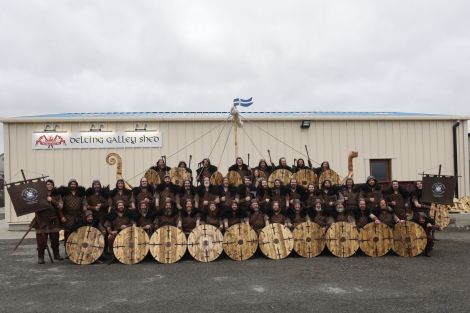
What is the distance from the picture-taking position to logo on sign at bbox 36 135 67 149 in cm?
1617

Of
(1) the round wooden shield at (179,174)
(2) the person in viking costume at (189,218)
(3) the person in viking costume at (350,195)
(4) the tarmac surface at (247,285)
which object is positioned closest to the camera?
(4) the tarmac surface at (247,285)

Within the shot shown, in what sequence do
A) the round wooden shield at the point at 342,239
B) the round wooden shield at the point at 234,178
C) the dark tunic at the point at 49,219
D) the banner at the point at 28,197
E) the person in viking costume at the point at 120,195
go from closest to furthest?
the banner at the point at 28,197
the round wooden shield at the point at 342,239
the dark tunic at the point at 49,219
the person in viking costume at the point at 120,195
the round wooden shield at the point at 234,178

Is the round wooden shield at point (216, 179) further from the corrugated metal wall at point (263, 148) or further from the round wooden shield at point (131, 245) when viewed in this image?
the corrugated metal wall at point (263, 148)

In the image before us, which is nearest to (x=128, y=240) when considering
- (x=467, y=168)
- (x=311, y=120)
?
(x=311, y=120)

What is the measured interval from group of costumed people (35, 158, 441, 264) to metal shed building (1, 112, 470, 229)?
15.3 ft

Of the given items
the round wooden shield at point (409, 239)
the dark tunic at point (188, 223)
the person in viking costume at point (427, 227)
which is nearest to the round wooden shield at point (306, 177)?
the round wooden shield at point (409, 239)

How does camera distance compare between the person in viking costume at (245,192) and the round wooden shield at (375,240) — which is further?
the person in viking costume at (245,192)

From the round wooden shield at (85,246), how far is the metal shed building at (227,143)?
6332 millimetres

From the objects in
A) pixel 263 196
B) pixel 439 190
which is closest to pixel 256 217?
pixel 263 196

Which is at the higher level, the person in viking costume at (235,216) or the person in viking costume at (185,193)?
the person in viking costume at (185,193)

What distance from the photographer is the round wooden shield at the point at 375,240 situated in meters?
10.5

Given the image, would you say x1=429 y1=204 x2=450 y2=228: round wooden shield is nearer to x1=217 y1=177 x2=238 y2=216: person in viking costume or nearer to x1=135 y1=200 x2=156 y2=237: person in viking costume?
x1=217 y1=177 x2=238 y2=216: person in viking costume

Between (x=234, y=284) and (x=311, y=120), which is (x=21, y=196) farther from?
(x=311, y=120)

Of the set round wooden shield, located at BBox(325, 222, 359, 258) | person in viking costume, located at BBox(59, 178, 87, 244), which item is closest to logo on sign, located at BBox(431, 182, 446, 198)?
round wooden shield, located at BBox(325, 222, 359, 258)
